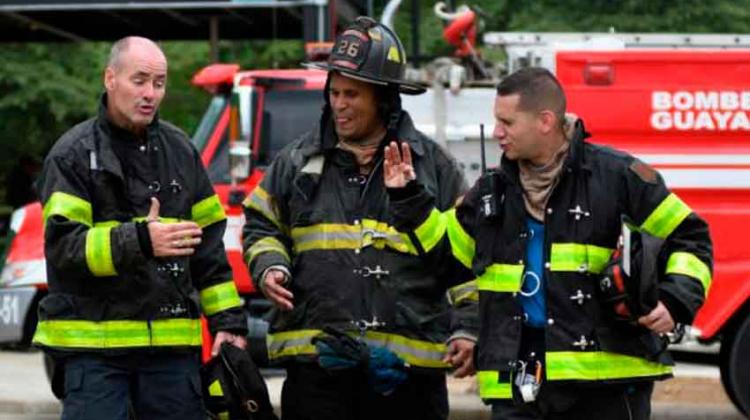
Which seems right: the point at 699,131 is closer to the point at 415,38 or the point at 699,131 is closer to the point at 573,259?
the point at 573,259

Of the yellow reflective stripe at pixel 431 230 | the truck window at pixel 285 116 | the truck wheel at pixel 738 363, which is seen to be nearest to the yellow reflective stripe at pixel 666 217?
the yellow reflective stripe at pixel 431 230

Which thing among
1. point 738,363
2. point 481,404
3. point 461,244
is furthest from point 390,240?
point 481,404

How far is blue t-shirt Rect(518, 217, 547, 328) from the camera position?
5.86 m

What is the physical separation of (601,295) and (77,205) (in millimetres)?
1753

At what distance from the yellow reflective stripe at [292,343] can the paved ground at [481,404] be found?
196 inches

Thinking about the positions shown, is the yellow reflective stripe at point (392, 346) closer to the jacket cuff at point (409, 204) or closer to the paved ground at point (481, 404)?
the jacket cuff at point (409, 204)

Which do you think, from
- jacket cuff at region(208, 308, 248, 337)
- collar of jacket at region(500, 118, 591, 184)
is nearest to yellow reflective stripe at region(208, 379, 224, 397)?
jacket cuff at region(208, 308, 248, 337)

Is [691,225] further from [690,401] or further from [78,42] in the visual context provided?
[78,42]

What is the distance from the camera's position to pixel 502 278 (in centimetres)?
590

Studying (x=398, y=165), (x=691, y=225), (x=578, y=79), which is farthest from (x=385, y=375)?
(x=578, y=79)

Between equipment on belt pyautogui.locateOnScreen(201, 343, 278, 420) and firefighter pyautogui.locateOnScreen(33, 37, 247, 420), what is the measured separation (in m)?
0.09

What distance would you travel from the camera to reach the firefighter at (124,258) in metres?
6.03

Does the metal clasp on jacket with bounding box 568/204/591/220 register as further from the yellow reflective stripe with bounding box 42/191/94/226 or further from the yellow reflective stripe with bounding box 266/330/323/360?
the yellow reflective stripe with bounding box 42/191/94/226

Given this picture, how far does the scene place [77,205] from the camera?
20.0 ft
